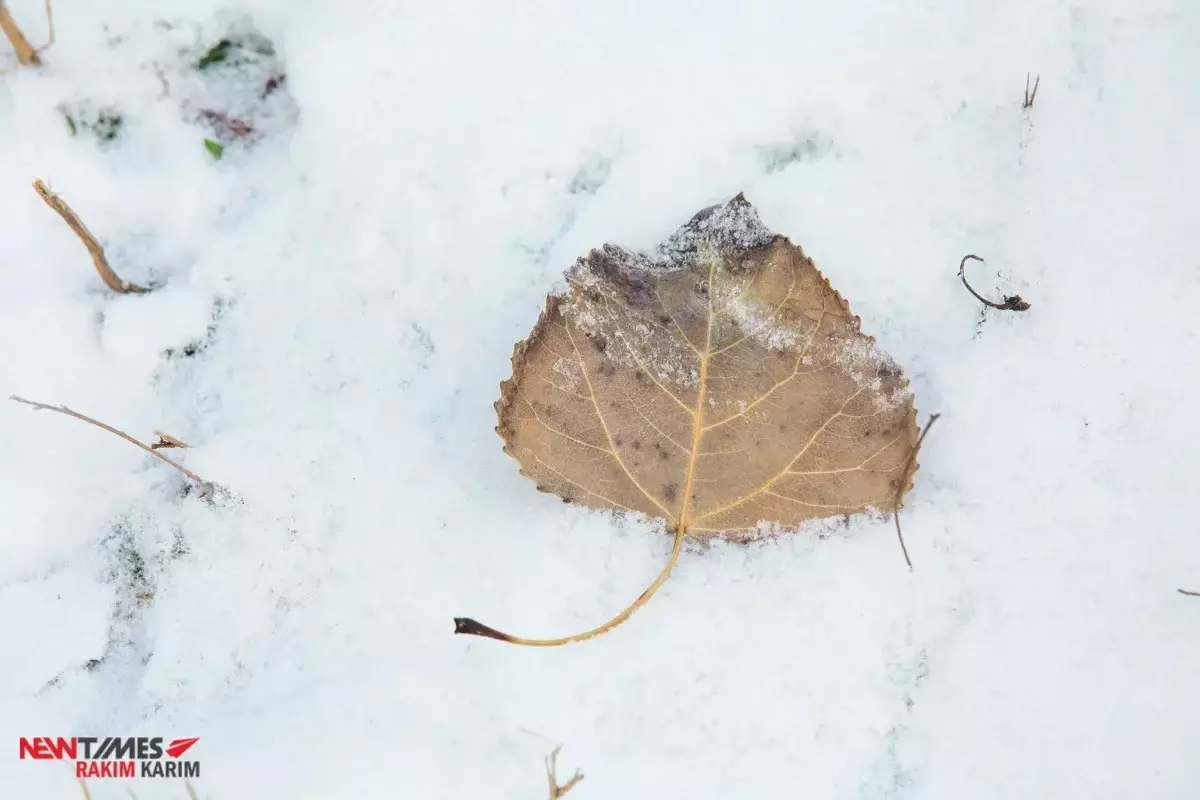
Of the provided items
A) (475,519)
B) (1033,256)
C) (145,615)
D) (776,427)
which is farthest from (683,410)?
(145,615)

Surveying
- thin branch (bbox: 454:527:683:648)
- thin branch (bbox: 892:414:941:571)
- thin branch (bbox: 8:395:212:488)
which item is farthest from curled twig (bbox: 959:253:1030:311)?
thin branch (bbox: 8:395:212:488)

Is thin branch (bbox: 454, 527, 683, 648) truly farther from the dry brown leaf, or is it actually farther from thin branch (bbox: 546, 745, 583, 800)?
thin branch (bbox: 546, 745, 583, 800)

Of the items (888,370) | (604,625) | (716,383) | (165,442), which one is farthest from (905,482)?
(165,442)

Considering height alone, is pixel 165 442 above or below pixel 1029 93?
below

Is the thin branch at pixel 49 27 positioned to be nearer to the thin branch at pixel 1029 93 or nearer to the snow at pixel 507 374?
the snow at pixel 507 374

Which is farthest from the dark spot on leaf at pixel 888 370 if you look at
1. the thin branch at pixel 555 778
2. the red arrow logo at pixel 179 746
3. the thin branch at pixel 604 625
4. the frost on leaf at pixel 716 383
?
the red arrow logo at pixel 179 746

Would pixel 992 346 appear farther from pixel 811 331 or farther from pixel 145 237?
pixel 145 237

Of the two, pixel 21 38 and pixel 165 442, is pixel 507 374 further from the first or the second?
pixel 21 38
